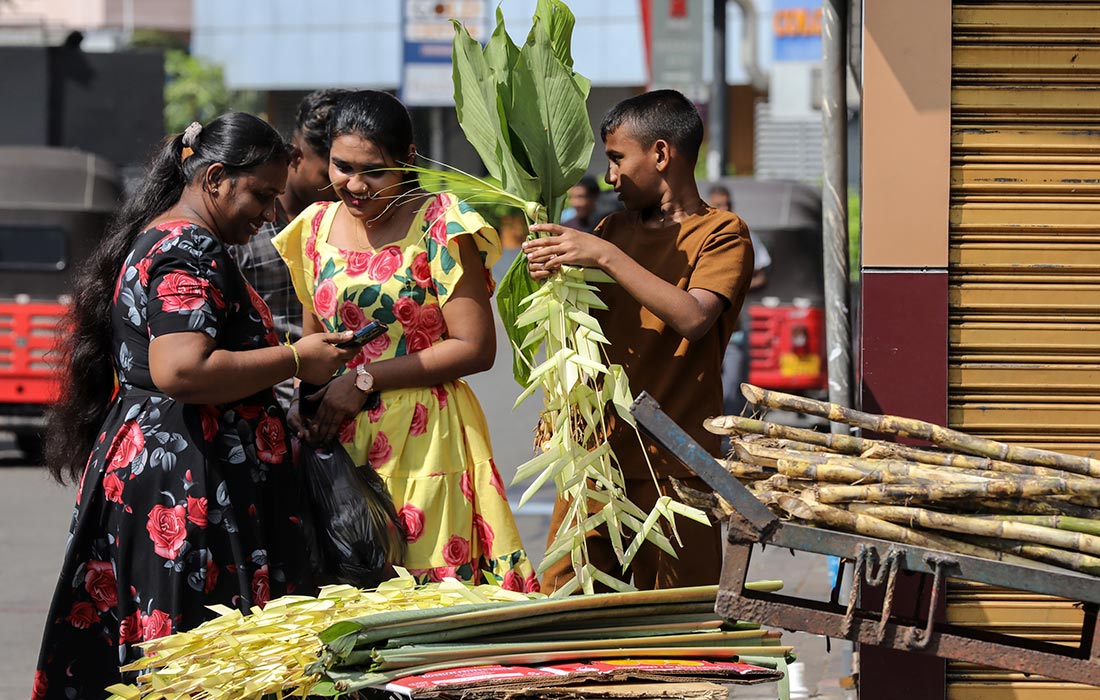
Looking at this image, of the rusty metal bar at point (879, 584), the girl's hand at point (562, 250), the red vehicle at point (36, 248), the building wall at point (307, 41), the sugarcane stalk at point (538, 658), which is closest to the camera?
the rusty metal bar at point (879, 584)

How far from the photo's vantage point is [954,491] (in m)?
2.58

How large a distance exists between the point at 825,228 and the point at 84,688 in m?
3.04

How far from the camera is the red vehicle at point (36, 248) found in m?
11.6

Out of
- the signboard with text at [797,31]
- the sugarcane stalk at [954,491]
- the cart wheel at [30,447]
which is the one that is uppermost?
the signboard with text at [797,31]

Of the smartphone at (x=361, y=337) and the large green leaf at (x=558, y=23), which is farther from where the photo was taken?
the smartphone at (x=361, y=337)

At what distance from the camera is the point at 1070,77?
154 inches

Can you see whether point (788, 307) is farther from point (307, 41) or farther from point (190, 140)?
point (307, 41)

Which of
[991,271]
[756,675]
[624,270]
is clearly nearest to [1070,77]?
[991,271]

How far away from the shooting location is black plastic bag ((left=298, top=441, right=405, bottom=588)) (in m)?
3.62

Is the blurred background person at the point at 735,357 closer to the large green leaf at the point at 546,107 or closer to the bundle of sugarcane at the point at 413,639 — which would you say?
the large green leaf at the point at 546,107

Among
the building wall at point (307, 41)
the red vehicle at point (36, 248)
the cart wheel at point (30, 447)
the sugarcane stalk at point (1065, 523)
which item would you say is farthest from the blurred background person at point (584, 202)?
the building wall at point (307, 41)

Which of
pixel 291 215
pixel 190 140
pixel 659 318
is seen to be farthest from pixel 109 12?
pixel 659 318

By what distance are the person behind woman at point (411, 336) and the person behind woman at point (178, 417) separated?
0.56ft

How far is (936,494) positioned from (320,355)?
1589 millimetres
